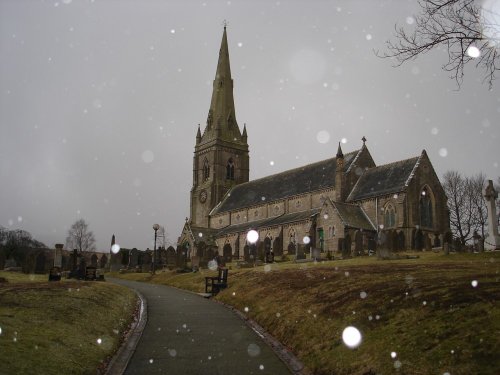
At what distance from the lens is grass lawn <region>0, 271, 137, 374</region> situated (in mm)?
9547

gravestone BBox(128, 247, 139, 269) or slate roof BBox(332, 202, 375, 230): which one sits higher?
slate roof BBox(332, 202, 375, 230)

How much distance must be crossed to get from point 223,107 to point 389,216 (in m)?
39.4

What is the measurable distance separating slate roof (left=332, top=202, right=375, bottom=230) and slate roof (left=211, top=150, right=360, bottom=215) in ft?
19.3

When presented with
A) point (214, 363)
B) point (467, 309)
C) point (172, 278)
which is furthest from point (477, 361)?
point (172, 278)

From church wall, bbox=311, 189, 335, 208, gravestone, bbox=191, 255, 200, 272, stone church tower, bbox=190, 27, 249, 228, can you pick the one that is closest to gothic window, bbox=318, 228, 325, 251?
church wall, bbox=311, 189, 335, 208

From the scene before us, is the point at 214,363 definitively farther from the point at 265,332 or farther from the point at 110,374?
the point at 265,332

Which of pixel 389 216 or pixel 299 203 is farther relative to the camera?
pixel 299 203

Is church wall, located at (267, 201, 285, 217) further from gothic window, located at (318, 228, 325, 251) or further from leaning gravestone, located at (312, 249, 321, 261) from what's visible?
leaning gravestone, located at (312, 249, 321, 261)

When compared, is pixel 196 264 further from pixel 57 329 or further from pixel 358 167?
pixel 57 329

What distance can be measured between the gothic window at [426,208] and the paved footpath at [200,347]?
3129 cm

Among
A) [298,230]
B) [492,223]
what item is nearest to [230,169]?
[298,230]

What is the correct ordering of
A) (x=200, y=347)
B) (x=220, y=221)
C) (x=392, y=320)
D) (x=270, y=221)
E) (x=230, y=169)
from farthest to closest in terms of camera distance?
1. (x=230, y=169)
2. (x=220, y=221)
3. (x=270, y=221)
4. (x=200, y=347)
5. (x=392, y=320)

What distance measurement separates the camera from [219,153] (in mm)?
74250

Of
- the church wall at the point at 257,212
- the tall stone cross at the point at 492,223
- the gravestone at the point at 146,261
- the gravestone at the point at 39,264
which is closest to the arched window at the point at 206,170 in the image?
the church wall at the point at 257,212
